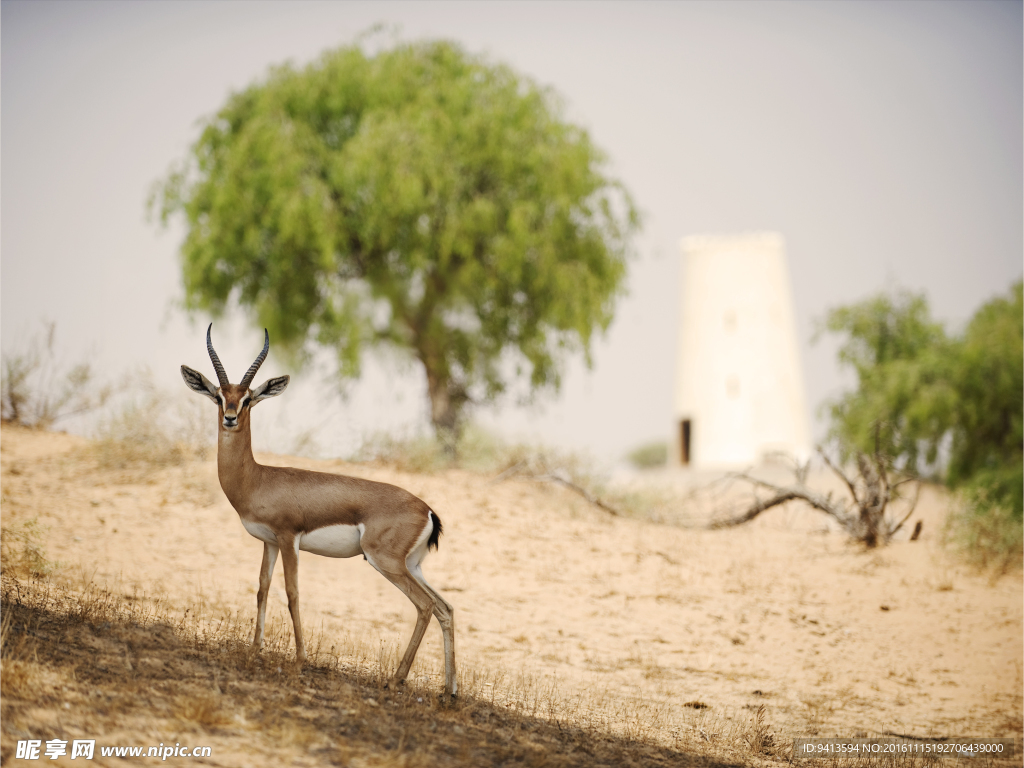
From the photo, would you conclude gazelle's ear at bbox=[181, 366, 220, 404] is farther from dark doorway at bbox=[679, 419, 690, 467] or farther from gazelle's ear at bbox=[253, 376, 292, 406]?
dark doorway at bbox=[679, 419, 690, 467]

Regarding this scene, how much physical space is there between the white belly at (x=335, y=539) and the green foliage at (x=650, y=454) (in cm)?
6840

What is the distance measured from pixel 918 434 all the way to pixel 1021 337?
11.1 feet

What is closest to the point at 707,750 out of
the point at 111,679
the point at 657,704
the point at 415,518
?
the point at 657,704

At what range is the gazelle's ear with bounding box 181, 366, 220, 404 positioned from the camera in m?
7.23

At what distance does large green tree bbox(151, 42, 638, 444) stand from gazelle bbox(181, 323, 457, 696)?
A: 526 inches

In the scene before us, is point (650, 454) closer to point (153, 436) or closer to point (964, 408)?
point (964, 408)

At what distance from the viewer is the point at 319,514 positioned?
727 cm

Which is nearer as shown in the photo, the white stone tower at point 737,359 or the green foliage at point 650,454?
the white stone tower at point 737,359

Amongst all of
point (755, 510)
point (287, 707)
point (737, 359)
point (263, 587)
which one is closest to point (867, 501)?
point (755, 510)

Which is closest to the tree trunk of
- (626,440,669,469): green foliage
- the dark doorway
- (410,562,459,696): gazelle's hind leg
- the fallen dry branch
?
the fallen dry branch

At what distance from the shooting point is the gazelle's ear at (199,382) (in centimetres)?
723

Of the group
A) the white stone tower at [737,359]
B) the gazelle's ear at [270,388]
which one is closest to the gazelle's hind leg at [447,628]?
the gazelle's ear at [270,388]

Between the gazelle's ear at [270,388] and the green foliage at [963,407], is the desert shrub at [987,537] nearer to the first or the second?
the green foliage at [963,407]

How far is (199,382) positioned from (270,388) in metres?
0.56
